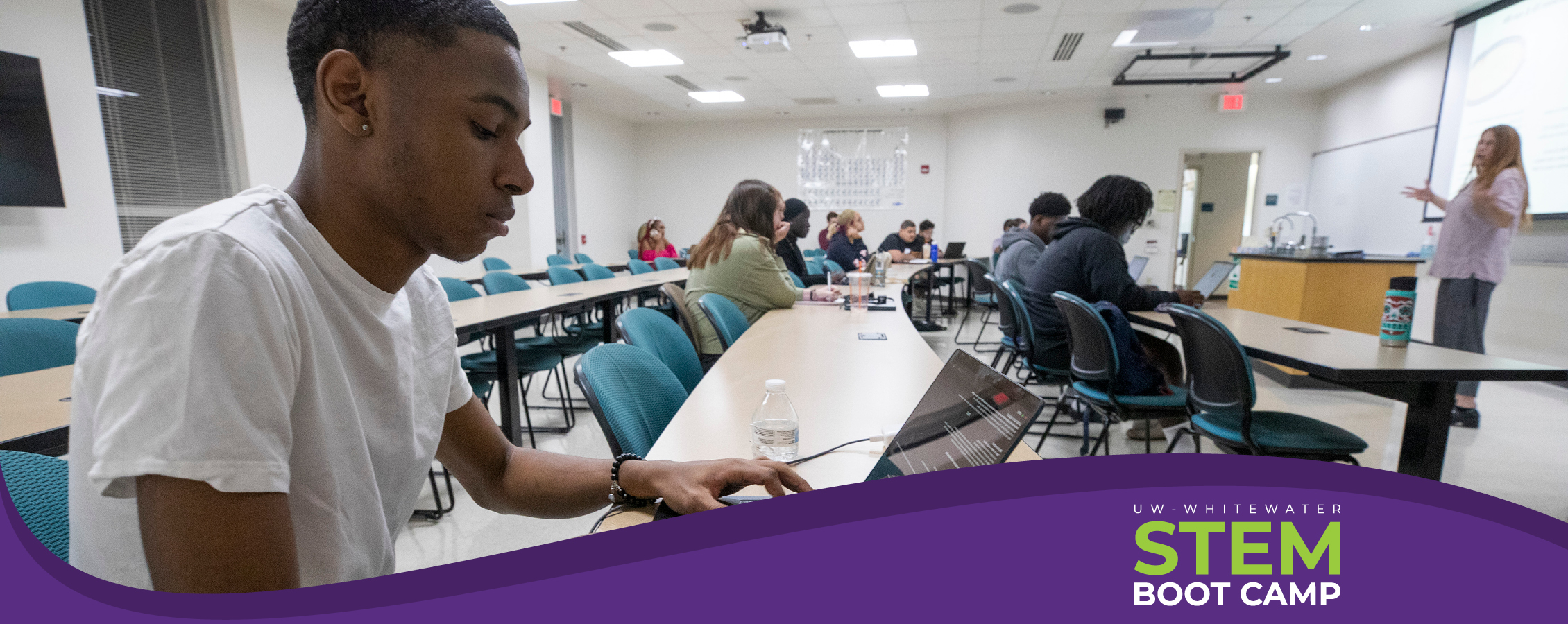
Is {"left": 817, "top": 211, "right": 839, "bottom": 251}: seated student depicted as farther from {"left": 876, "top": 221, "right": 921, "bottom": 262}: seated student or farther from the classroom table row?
the classroom table row

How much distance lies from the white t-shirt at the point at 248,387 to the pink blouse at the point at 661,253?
7.53m

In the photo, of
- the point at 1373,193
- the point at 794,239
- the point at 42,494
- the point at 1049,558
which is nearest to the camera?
the point at 1049,558

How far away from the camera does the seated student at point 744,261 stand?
109 inches

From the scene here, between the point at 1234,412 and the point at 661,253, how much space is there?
7770 mm

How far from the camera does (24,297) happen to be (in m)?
2.85

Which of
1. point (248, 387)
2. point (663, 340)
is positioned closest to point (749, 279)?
point (663, 340)

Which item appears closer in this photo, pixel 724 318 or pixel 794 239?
pixel 724 318

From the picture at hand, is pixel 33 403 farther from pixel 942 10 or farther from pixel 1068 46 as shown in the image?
pixel 1068 46

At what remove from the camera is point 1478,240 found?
320 cm

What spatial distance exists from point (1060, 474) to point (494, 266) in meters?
6.26

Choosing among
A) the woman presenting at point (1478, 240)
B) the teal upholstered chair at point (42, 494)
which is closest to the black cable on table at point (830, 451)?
the teal upholstered chair at point (42, 494)

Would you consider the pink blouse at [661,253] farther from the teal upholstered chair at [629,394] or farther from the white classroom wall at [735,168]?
the teal upholstered chair at [629,394]

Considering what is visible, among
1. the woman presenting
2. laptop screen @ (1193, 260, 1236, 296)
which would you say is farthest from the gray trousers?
laptop screen @ (1193, 260, 1236, 296)

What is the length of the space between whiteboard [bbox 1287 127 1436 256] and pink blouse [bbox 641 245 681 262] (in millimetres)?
7937
